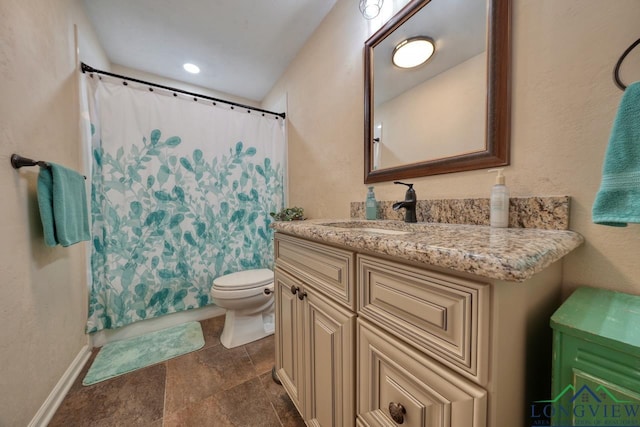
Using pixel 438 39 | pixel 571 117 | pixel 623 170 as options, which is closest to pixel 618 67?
pixel 571 117

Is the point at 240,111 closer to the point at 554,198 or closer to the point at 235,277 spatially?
the point at 235,277

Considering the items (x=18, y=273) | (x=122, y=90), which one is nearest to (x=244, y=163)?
(x=122, y=90)

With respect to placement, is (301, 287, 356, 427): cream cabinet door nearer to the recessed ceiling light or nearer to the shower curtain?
the shower curtain

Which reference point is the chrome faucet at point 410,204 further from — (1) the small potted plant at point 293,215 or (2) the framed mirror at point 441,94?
(1) the small potted plant at point 293,215

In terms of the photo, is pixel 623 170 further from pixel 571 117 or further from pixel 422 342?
pixel 422 342

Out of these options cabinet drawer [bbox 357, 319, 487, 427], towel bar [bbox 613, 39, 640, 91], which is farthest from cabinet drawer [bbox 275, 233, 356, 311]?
towel bar [bbox 613, 39, 640, 91]

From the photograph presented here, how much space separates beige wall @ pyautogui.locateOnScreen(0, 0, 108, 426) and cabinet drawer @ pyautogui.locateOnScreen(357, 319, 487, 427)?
49.5 inches

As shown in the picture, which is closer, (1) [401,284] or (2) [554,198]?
(1) [401,284]

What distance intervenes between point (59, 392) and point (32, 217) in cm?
87

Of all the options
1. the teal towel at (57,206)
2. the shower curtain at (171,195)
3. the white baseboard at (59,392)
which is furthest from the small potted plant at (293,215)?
the white baseboard at (59,392)

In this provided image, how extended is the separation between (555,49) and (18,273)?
2004 millimetres

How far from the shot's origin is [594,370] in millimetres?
372

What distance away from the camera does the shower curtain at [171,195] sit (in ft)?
5.00

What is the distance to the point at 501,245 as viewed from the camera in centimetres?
41
